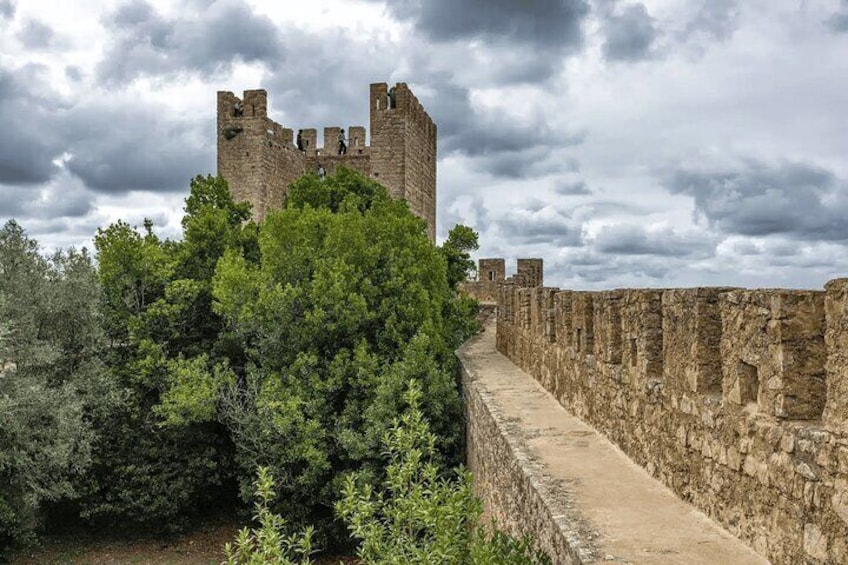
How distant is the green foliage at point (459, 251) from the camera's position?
81.7 ft

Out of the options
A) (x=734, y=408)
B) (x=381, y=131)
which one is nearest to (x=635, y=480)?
(x=734, y=408)

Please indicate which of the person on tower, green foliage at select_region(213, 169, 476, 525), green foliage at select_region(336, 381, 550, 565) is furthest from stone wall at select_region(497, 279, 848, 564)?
the person on tower

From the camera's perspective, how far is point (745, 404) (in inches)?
167

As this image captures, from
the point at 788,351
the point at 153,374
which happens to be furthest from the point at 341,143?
the point at 788,351

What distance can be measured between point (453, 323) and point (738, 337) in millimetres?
14882

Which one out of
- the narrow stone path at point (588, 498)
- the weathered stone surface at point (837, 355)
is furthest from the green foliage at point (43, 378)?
the weathered stone surface at point (837, 355)

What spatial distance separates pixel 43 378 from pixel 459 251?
14387mm

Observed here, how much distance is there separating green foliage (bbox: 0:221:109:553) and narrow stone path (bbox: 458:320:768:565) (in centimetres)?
867

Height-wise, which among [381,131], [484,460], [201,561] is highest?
[381,131]

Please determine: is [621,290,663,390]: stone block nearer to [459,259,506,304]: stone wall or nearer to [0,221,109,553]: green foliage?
[0,221,109,553]: green foliage

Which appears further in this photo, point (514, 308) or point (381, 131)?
point (381, 131)

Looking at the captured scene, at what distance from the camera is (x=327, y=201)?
2258 cm

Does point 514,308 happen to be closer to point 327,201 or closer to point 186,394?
point 186,394

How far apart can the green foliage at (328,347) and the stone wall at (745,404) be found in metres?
7.00
